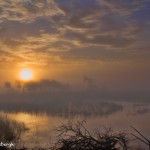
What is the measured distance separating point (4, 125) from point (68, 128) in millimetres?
34308

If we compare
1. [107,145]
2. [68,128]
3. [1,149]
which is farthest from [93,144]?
[1,149]

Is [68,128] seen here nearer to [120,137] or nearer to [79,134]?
[79,134]

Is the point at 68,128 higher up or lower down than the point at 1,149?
higher up

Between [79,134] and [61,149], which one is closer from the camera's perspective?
[61,149]

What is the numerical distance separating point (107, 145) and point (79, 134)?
111cm

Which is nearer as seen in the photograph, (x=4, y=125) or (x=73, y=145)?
(x=73, y=145)

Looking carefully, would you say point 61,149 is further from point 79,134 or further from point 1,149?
point 1,149

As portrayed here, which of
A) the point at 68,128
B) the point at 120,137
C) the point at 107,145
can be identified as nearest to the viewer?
the point at 107,145

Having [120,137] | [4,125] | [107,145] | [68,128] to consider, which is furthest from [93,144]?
[4,125]

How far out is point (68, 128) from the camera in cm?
1073

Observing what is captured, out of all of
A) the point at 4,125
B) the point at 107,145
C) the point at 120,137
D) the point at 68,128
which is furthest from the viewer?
the point at 4,125

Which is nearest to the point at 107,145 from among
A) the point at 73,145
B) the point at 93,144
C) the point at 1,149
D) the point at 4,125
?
the point at 93,144

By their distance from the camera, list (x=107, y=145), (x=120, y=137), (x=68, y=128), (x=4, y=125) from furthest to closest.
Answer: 1. (x=4, y=125)
2. (x=68, y=128)
3. (x=120, y=137)
4. (x=107, y=145)

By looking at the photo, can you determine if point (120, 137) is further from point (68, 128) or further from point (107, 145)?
point (68, 128)
